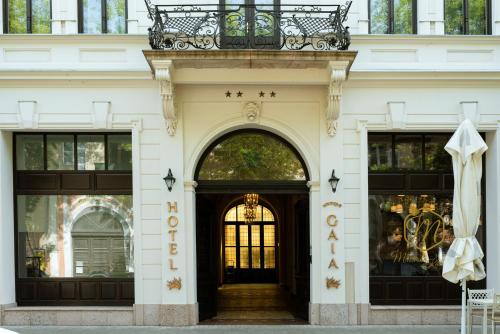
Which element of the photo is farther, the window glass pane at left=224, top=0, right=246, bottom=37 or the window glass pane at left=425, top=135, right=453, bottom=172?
the window glass pane at left=425, top=135, right=453, bottom=172

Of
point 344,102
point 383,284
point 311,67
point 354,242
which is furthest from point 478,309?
point 311,67

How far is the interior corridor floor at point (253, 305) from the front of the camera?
11.9 meters

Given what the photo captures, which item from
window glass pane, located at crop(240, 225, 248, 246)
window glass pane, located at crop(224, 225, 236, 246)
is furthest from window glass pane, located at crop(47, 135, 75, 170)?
window glass pane, located at crop(240, 225, 248, 246)

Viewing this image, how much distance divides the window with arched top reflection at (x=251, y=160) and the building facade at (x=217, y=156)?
30 millimetres

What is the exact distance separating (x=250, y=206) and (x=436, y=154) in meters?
7.84

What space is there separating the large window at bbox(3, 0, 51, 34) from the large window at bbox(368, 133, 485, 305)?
717cm

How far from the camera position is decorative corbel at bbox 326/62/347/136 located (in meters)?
10.4

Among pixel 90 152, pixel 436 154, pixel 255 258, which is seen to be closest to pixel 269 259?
pixel 255 258

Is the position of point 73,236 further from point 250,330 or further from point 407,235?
point 407,235

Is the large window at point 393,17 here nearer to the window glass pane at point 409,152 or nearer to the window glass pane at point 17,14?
the window glass pane at point 409,152

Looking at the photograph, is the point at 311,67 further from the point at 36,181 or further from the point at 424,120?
the point at 36,181

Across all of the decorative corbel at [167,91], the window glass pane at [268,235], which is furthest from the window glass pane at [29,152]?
the window glass pane at [268,235]

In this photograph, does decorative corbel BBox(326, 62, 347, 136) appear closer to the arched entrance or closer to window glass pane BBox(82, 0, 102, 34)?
the arched entrance

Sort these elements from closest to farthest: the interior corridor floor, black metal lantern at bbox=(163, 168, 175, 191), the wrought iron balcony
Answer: the wrought iron balcony < black metal lantern at bbox=(163, 168, 175, 191) < the interior corridor floor
